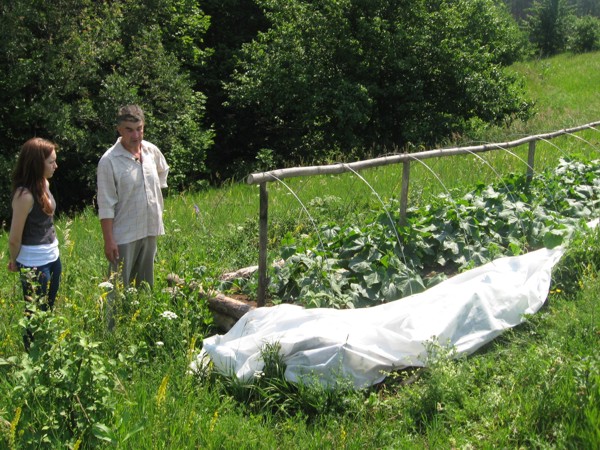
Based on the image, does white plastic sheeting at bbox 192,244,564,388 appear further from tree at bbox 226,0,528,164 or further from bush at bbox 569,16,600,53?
bush at bbox 569,16,600,53

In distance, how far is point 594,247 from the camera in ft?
18.3

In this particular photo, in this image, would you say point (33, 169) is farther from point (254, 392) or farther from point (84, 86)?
point (84, 86)

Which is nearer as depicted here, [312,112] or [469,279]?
[469,279]

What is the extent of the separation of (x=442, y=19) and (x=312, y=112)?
3.59m

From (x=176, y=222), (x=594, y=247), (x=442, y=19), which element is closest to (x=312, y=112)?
(x=442, y=19)

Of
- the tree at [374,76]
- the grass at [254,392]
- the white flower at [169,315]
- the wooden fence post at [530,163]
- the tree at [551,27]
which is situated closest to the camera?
the grass at [254,392]

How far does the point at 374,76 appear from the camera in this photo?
1659 cm

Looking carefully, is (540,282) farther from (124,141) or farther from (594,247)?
(124,141)

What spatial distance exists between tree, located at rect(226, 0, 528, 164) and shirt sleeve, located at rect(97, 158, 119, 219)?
1093 centimetres

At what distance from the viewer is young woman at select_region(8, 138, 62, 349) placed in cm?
464

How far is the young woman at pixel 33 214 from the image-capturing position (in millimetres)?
4637

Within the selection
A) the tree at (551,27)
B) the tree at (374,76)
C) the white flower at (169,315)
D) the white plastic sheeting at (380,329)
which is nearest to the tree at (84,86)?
the tree at (374,76)

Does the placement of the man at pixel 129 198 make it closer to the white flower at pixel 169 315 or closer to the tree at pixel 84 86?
the white flower at pixel 169 315

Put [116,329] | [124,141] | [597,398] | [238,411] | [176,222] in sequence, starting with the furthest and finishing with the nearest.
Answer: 1. [176,222]
2. [124,141]
3. [116,329]
4. [238,411]
5. [597,398]
